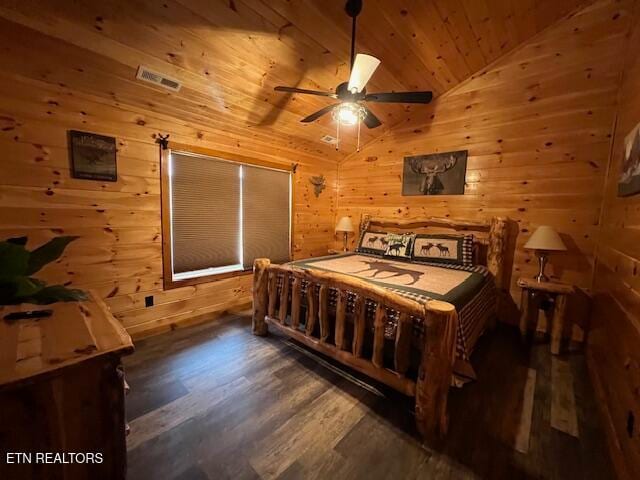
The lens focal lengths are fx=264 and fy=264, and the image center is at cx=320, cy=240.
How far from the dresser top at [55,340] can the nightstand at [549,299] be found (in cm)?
307

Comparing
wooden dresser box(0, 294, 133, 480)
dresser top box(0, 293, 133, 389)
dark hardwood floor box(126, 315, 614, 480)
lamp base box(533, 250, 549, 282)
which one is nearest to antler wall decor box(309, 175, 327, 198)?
dark hardwood floor box(126, 315, 614, 480)

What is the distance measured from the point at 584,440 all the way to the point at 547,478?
0.44m

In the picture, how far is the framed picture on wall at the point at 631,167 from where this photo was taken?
56.4 inches

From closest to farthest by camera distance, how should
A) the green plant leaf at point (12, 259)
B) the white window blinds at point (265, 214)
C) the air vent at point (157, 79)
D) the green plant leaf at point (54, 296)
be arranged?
the green plant leaf at point (12, 259) < the green plant leaf at point (54, 296) < the air vent at point (157, 79) < the white window blinds at point (265, 214)

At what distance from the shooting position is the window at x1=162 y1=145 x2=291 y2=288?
2.63m

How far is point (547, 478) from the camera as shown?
47.9 inches

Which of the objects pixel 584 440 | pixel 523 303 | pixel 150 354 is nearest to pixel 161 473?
pixel 150 354

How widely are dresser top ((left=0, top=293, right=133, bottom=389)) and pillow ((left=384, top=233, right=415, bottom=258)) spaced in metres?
2.74

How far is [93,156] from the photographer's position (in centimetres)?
208

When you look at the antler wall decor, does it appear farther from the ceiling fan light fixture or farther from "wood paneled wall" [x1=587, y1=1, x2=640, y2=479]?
"wood paneled wall" [x1=587, y1=1, x2=640, y2=479]

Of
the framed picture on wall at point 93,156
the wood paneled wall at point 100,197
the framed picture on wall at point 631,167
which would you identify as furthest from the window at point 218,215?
the framed picture on wall at point 631,167

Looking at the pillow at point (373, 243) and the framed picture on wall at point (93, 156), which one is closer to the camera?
the framed picture on wall at point (93, 156)

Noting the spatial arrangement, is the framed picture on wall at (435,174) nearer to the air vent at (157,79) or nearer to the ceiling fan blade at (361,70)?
the ceiling fan blade at (361,70)

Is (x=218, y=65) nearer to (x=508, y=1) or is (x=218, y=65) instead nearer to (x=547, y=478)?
(x=508, y=1)
